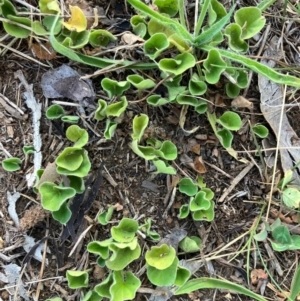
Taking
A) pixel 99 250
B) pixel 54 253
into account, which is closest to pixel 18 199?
pixel 54 253

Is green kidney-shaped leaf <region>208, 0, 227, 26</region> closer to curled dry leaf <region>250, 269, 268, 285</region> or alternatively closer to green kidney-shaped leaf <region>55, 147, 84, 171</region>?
green kidney-shaped leaf <region>55, 147, 84, 171</region>

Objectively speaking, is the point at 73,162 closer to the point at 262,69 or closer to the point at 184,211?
the point at 184,211

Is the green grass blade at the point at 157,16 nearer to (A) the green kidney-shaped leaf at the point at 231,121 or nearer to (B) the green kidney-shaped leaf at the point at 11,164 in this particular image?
(A) the green kidney-shaped leaf at the point at 231,121

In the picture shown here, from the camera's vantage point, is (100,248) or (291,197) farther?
(291,197)

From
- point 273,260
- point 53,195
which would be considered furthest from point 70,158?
point 273,260

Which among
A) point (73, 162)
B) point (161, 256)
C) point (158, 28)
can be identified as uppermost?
point (158, 28)

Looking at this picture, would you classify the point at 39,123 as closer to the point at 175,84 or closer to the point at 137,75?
the point at 137,75

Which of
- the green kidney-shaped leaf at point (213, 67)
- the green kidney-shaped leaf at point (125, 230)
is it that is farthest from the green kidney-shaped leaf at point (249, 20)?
the green kidney-shaped leaf at point (125, 230)
